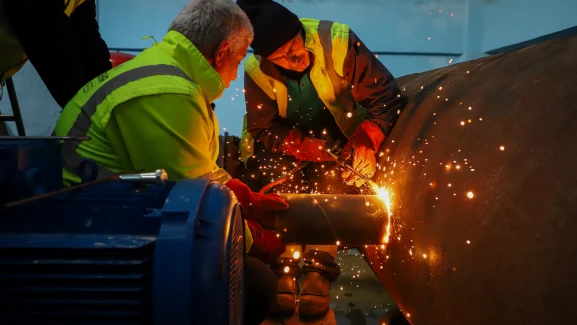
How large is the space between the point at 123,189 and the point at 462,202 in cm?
73

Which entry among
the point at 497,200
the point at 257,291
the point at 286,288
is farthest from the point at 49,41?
the point at 497,200

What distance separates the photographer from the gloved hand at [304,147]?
2346 millimetres

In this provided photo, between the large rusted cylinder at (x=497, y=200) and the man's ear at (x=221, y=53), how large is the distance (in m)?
0.67

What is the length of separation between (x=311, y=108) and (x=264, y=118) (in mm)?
248

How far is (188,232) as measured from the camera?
78 cm

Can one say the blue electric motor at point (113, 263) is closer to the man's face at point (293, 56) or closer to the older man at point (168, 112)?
the older man at point (168, 112)

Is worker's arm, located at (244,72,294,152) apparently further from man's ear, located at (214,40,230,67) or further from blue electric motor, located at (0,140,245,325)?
blue electric motor, located at (0,140,245,325)

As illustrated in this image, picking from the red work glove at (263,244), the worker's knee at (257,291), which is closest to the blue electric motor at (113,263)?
the worker's knee at (257,291)

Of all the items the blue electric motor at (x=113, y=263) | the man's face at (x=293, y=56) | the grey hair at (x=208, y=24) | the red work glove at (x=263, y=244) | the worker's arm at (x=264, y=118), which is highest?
the grey hair at (x=208, y=24)

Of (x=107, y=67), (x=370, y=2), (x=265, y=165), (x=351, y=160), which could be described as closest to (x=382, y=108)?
(x=351, y=160)

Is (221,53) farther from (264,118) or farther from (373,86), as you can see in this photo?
(264,118)

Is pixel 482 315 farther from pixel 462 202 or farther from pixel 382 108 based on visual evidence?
pixel 382 108

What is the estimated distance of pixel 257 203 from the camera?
5.43 feet

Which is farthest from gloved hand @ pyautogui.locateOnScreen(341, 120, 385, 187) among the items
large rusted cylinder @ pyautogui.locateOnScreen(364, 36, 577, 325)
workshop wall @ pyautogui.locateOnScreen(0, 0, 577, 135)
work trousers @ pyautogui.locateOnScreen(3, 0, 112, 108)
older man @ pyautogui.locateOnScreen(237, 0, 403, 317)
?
workshop wall @ pyautogui.locateOnScreen(0, 0, 577, 135)
